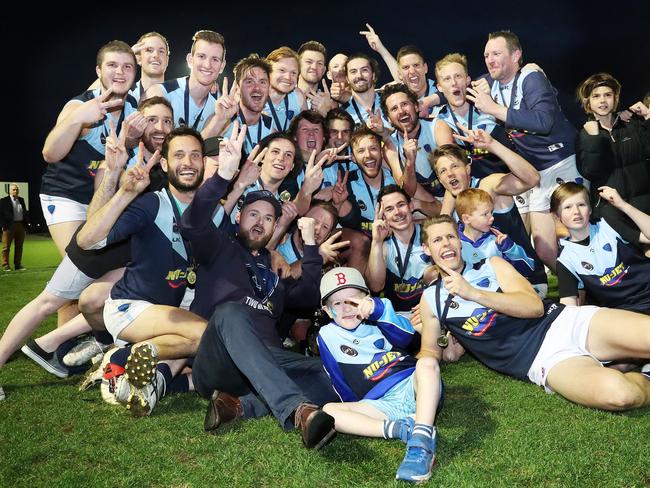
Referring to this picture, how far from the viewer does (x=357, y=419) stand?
3.23 meters

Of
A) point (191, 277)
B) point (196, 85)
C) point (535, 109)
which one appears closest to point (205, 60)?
point (196, 85)

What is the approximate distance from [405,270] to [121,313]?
8.44ft

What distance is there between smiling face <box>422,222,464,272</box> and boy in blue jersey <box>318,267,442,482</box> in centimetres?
57

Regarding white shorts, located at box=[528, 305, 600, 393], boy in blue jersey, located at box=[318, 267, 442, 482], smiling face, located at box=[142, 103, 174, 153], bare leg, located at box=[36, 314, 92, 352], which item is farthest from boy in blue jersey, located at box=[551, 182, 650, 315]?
bare leg, located at box=[36, 314, 92, 352]

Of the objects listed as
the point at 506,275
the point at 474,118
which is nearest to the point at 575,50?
the point at 474,118

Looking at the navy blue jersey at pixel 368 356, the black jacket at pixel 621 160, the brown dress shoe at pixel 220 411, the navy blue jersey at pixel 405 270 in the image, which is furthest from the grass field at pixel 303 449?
the black jacket at pixel 621 160

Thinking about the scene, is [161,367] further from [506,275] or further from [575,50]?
[575,50]

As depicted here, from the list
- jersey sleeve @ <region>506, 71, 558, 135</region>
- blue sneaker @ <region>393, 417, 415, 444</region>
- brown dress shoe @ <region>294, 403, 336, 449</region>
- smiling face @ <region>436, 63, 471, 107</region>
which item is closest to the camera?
brown dress shoe @ <region>294, 403, 336, 449</region>

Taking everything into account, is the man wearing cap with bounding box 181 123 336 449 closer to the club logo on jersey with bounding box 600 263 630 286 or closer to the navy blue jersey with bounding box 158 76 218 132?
the navy blue jersey with bounding box 158 76 218 132

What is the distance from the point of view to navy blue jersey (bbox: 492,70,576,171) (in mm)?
5867

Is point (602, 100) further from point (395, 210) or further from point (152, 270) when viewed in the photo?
point (152, 270)

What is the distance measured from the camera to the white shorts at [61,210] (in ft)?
18.8

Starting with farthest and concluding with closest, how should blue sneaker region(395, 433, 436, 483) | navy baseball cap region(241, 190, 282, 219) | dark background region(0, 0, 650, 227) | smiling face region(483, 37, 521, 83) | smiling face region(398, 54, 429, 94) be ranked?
1. dark background region(0, 0, 650, 227)
2. smiling face region(398, 54, 429, 94)
3. smiling face region(483, 37, 521, 83)
4. navy baseball cap region(241, 190, 282, 219)
5. blue sneaker region(395, 433, 436, 483)

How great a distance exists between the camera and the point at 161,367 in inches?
161
